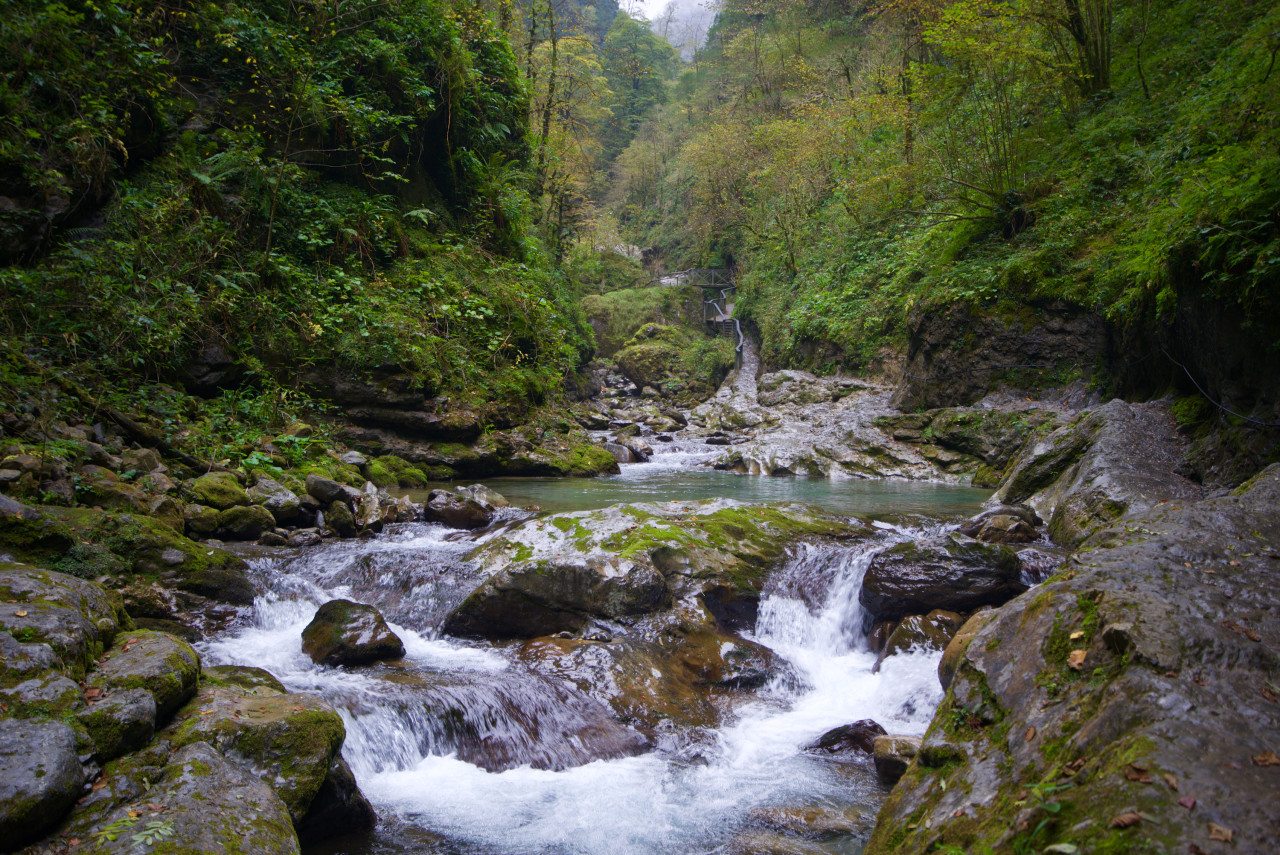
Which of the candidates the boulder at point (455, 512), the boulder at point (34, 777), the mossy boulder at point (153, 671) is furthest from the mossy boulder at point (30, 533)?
the boulder at point (455, 512)

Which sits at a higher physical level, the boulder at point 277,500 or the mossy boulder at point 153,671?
the mossy boulder at point 153,671

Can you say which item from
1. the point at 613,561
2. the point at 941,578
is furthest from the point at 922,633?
the point at 613,561

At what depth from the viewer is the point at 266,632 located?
5.25m

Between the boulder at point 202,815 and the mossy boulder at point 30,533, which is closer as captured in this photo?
the boulder at point 202,815

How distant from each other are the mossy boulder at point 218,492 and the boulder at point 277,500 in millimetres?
151

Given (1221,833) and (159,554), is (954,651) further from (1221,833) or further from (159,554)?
(159,554)

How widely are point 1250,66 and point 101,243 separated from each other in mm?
14752

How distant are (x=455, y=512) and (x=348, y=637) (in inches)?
130

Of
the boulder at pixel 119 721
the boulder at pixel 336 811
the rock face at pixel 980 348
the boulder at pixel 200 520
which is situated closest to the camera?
the boulder at pixel 119 721

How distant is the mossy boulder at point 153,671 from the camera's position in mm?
2977

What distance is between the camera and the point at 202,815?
248 cm

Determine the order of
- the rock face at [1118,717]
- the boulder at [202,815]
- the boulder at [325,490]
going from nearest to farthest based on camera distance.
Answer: the rock face at [1118,717] < the boulder at [202,815] < the boulder at [325,490]

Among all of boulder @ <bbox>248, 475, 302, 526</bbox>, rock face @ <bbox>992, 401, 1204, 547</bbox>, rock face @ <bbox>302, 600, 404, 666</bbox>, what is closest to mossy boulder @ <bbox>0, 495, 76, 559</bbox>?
rock face @ <bbox>302, 600, 404, 666</bbox>

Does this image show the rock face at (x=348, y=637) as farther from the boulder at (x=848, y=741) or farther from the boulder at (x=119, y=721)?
the boulder at (x=848, y=741)
